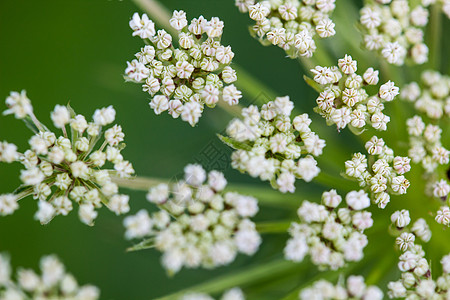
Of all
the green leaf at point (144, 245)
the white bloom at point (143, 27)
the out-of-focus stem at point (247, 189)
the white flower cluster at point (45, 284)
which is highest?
the white bloom at point (143, 27)

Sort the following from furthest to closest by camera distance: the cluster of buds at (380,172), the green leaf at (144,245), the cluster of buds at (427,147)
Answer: the cluster of buds at (427,147) < the cluster of buds at (380,172) < the green leaf at (144,245)

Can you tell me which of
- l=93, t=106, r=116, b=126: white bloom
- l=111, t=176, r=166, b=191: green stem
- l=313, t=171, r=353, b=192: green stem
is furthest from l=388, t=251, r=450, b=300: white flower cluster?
l=93, t=106, r=116, b=126: white bloom

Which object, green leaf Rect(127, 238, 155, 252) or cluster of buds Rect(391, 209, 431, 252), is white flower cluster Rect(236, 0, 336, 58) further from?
green leaf Rect(127, 238, 155, 252)

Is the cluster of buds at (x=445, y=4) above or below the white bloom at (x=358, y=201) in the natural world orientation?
above

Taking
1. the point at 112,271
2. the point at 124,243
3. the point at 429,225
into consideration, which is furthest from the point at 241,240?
the point at 112,271

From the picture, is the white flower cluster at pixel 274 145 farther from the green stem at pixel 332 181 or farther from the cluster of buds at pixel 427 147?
the cluster of buds at pixel 427 147

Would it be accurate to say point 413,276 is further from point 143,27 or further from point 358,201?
point 143,27

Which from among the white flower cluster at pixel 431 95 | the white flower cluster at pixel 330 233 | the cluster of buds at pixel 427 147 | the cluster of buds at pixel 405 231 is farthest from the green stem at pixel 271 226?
the white flower cluster at pixel 431 95
